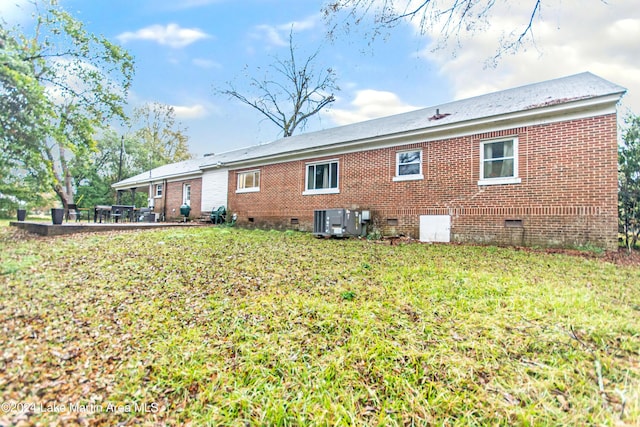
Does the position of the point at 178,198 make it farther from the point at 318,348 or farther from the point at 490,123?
the point at 318,348

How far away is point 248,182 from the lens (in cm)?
1395

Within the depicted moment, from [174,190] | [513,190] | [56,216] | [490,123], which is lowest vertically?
[56,216]

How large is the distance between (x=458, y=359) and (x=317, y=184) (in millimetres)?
9492

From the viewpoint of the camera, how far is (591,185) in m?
6.54

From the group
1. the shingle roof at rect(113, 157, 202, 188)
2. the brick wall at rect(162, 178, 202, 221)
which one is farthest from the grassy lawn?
the shingle roof at rect(113, 157, 202, 188)

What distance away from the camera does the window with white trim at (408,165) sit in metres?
8.98

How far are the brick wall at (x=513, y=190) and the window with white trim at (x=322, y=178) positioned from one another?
263mm

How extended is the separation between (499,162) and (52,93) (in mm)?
11303

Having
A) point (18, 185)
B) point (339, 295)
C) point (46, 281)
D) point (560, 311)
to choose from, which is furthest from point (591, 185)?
point (18, 185)

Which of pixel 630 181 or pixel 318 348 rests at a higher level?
pixel 630 181

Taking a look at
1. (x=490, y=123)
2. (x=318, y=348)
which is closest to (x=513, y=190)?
(x=490, y=123)

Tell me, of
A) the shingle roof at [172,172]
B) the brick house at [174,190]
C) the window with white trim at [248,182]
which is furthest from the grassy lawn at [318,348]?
the shingle roof at [172,172]

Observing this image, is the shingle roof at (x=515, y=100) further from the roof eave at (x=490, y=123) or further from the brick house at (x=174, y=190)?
the brick house at (x=174, y=190)

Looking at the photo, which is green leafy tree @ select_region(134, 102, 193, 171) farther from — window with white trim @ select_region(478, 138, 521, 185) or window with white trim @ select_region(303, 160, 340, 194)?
window with white trim @ select_region(478, 138, 521, 185)
